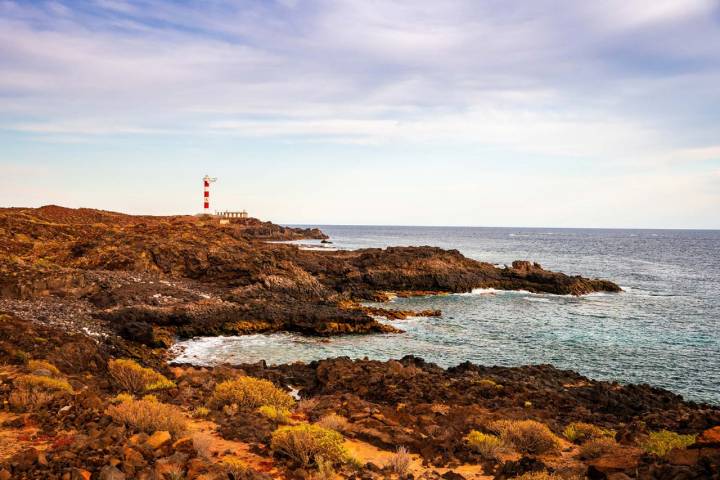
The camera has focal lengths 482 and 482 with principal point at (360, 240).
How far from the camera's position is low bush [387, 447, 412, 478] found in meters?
10.0

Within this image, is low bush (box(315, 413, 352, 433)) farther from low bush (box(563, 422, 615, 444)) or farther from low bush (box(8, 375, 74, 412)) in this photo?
low bush (box(8, 375, 74, 412))

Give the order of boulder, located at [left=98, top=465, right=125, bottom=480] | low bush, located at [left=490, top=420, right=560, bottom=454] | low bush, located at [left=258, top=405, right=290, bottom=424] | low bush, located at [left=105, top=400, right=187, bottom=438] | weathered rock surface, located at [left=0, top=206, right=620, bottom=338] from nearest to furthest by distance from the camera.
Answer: boulder, located at [left=98, top=465, right=125, bottom=480], low bush, located at [left=105, top=400, right=187, bottom=438], low bush, located at [left=490, top=420, right=560, bottom=454], low bush, located at [left=258, top=405, right=290, bottom=424], weathered rock surface, located at [left=0, top=206, right=620, bottom=338]

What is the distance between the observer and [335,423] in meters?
12.6

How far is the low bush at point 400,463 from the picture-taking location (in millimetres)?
10039

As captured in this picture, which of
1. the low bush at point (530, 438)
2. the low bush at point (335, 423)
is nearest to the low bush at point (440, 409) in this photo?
the low bush at point (530, 438)

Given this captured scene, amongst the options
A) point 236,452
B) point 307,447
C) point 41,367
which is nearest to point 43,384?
point 41,367

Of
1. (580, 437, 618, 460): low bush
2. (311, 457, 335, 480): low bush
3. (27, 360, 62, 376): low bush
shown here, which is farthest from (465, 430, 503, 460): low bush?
(27, 360, 62, 376): low bush

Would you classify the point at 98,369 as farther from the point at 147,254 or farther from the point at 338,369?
the point at 147,254

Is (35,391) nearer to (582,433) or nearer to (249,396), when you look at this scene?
(249,396)

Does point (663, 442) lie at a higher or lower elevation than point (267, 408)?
higher

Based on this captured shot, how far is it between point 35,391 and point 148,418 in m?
3.58

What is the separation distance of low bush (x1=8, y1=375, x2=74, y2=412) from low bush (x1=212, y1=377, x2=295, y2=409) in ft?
13.0

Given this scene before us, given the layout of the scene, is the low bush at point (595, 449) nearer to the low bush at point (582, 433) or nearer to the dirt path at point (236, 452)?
the low bush at point (582, 433)

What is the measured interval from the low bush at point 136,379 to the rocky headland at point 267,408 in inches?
2.4
